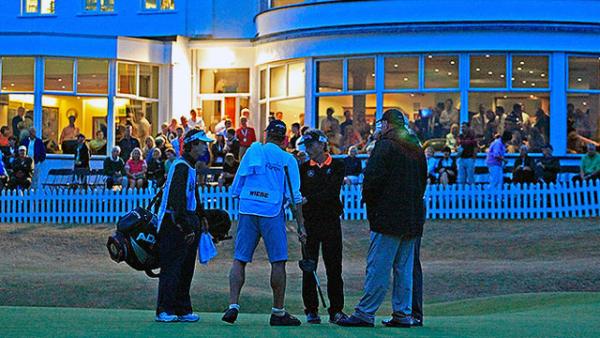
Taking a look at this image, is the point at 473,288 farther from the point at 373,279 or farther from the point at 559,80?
the point at 559,80

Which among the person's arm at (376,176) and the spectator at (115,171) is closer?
the person's arm at (376,176)

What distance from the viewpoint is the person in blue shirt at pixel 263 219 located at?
1174 centimetres

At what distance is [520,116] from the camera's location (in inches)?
1166

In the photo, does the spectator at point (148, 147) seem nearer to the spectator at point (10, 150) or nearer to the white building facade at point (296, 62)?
the white building facade at point (296, 62)

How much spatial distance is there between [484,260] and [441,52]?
9141 mm

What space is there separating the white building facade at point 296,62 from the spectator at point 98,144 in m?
0.08

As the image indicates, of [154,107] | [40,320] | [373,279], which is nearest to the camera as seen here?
[373,279]

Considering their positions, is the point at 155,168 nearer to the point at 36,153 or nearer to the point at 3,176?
the point at 36,153

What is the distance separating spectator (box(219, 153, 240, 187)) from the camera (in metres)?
27.8

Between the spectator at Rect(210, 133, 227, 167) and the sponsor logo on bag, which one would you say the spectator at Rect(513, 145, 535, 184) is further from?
the sponsor logo on bag

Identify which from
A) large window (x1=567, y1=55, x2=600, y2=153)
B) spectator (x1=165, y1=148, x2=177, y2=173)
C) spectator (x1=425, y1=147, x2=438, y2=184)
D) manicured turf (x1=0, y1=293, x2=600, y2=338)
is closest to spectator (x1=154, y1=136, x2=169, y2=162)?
spectator (x1=165, y1=148, x2=177, y2=173)

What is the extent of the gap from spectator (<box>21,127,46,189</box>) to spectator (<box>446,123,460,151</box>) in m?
9.65

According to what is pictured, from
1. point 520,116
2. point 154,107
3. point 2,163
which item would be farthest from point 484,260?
point 154,107

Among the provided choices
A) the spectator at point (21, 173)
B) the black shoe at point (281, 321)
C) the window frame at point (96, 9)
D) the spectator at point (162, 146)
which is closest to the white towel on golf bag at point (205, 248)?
the black shoe at point (281, 321)
